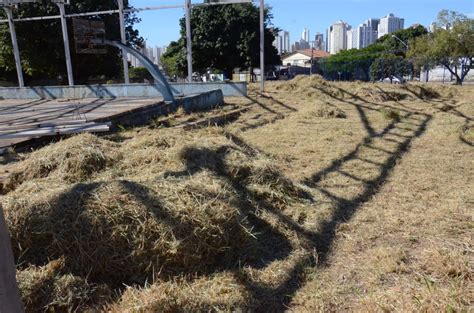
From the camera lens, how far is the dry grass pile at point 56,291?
2.66 metres

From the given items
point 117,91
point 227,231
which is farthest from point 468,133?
point 117,91

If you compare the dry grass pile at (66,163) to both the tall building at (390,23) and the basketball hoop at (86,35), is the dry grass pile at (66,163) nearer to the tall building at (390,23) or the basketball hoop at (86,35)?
the basketball hoop at (86,35)

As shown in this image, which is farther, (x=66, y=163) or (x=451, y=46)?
(x=451, y=46)

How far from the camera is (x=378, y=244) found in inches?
141

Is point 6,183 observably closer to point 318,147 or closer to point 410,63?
point 318,147

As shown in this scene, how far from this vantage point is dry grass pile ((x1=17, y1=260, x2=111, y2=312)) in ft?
8.73

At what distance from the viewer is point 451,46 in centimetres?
3038

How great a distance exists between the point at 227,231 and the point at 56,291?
1301 millimetres

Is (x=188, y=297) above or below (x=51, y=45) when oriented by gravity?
below

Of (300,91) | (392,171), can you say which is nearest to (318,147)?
(392,171)

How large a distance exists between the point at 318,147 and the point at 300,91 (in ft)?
30.6

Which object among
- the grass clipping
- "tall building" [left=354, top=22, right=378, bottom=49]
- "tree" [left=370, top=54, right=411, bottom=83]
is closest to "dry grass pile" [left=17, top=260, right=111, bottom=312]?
the grass clipping

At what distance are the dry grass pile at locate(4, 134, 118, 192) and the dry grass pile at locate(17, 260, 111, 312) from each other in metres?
1.62

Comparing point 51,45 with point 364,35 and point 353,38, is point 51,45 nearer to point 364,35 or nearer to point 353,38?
point 364,35
